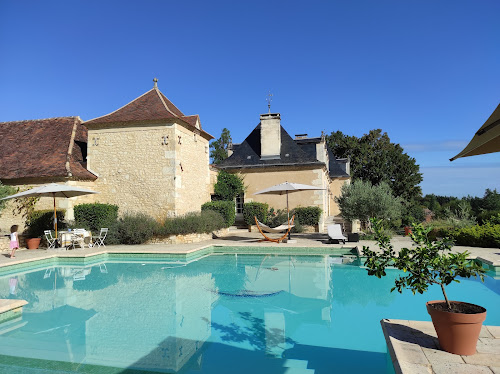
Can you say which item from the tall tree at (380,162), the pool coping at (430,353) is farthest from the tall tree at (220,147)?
the pool coping at (430,353)

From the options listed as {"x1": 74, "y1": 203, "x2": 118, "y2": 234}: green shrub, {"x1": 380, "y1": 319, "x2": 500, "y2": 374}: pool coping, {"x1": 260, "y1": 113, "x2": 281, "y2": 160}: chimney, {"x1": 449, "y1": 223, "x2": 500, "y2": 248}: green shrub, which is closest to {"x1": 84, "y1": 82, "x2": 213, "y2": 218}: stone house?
{"x1": 74, "y1": 203, "x2": 118, "y2": 234}: green shrub

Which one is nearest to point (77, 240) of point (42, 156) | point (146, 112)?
point (42, 156)

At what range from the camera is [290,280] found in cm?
824

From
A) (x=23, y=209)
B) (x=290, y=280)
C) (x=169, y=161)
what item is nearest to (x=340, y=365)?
(x=290, y=280)

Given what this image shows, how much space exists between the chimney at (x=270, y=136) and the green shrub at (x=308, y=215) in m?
3.75

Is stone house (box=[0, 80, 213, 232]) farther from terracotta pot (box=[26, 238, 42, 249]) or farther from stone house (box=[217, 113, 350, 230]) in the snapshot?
stone house (box=[217, 113, 350, 230])

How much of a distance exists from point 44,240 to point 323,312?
1230cm

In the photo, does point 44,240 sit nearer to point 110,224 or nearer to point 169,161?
point 110,224

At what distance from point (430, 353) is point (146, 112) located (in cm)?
1422

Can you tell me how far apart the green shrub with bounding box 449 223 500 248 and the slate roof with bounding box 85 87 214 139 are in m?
11.7

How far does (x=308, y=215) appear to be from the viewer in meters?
17.9

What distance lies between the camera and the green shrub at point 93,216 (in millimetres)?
13719

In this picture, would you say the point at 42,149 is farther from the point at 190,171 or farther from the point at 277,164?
the point at 277,164

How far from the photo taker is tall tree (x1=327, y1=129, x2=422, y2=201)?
99.6 feet
